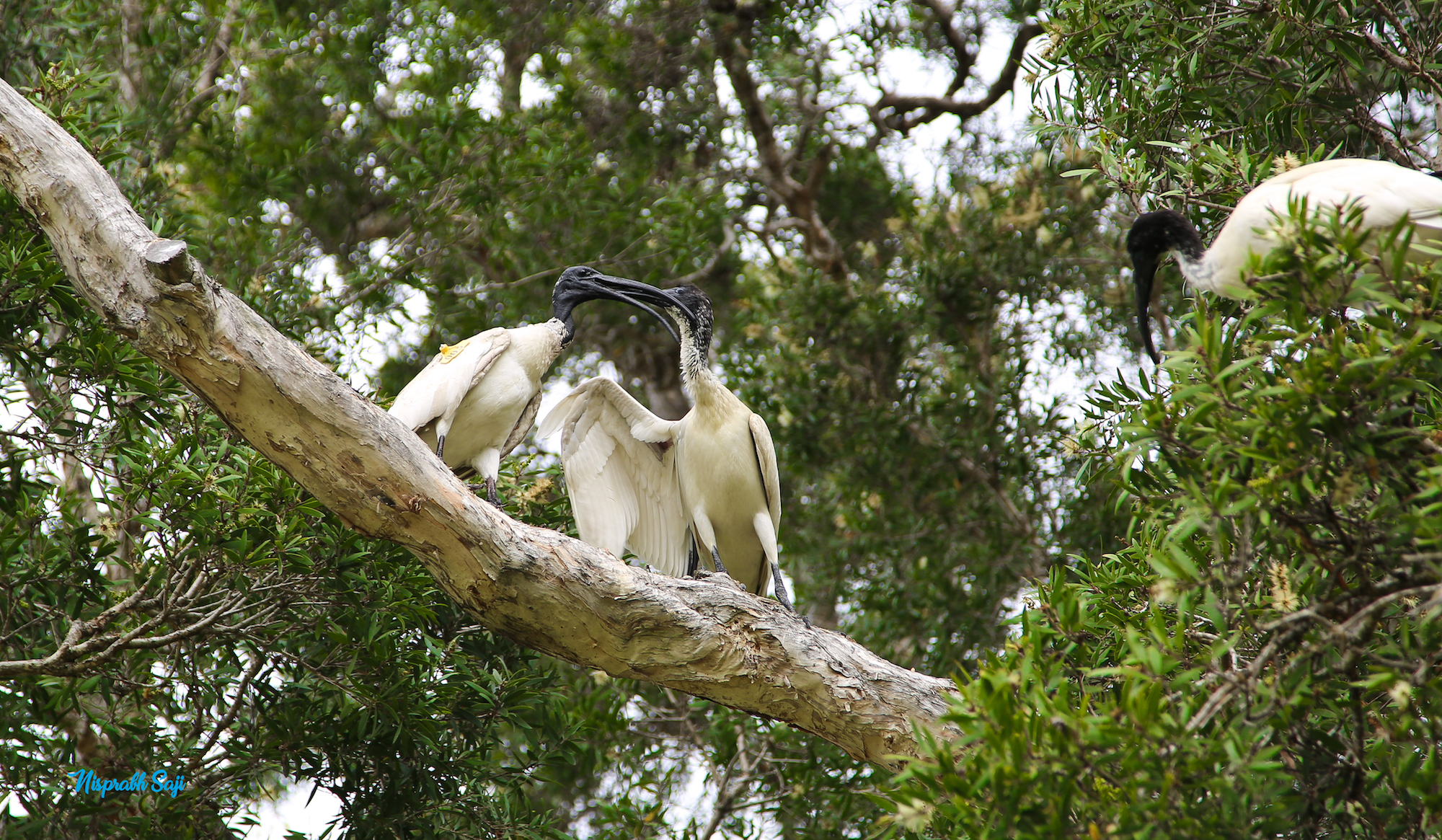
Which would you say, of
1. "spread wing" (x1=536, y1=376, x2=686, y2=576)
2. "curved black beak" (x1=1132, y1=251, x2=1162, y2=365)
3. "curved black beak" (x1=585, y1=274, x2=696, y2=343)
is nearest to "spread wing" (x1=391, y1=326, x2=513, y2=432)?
"spread wing" (x1=536, y1=376, x2=686, y2=576)

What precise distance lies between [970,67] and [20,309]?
20.9 feet

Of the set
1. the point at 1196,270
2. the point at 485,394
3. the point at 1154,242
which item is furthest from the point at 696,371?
the point at 1196,270

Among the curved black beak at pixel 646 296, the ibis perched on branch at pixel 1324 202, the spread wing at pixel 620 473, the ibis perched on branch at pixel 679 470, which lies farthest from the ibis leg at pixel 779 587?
the ibis perched on branch at pixel 1324 202

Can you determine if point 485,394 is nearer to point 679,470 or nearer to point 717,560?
point 679,470

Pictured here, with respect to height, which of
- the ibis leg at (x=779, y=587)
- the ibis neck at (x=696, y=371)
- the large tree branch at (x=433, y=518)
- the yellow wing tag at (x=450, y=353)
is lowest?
the large tree branch at (x=433, y=518)

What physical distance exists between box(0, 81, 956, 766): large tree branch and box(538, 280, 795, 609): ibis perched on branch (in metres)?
0.90

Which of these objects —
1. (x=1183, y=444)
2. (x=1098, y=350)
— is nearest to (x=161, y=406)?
(x=1183, y=444)

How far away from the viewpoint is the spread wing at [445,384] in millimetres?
4062

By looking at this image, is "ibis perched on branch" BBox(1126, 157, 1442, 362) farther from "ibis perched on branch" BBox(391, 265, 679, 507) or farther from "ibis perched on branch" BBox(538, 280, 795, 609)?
"ibis perched on branch" BBox(391, 265, 679, 507)

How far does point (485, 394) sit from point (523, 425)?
0.43 m

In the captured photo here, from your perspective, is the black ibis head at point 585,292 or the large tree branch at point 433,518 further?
the black ibis head at point 585,292

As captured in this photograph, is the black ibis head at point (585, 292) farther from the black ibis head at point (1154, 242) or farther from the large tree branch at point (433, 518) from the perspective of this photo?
the black ibis head at point (1154, 242)

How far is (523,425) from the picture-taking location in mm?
4695

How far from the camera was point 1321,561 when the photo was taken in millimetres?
2064
